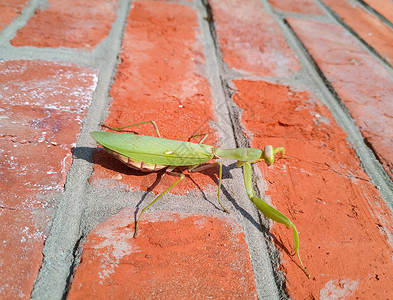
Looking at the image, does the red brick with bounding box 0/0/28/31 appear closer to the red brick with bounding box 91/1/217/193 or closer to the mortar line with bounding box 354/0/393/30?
the red brick with bounding box 91/1/217/193

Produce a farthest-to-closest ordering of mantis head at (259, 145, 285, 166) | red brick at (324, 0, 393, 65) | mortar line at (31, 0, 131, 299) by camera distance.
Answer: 1. red brick at (324, 0, 393, 65)
2. mantis head at (259, 145, 285, 166)
3. mortar line at (31, 0, 131, 299)

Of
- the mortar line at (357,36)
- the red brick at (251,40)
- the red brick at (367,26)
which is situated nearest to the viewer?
the red brick at (251,40)

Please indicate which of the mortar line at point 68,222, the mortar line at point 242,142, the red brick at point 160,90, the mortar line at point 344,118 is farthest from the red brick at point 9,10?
the mortar line at point 344,118

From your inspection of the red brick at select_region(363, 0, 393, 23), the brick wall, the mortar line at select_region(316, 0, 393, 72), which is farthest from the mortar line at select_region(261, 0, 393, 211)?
the red brick at select_region(363, 0, 393, 23)

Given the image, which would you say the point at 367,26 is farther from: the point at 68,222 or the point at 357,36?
the point at 68,222

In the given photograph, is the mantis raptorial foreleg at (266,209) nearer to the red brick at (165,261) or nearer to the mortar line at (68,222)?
the red brick at (165,261)

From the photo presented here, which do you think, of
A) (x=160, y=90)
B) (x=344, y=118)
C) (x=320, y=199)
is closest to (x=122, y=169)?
(x=160, y=90)
